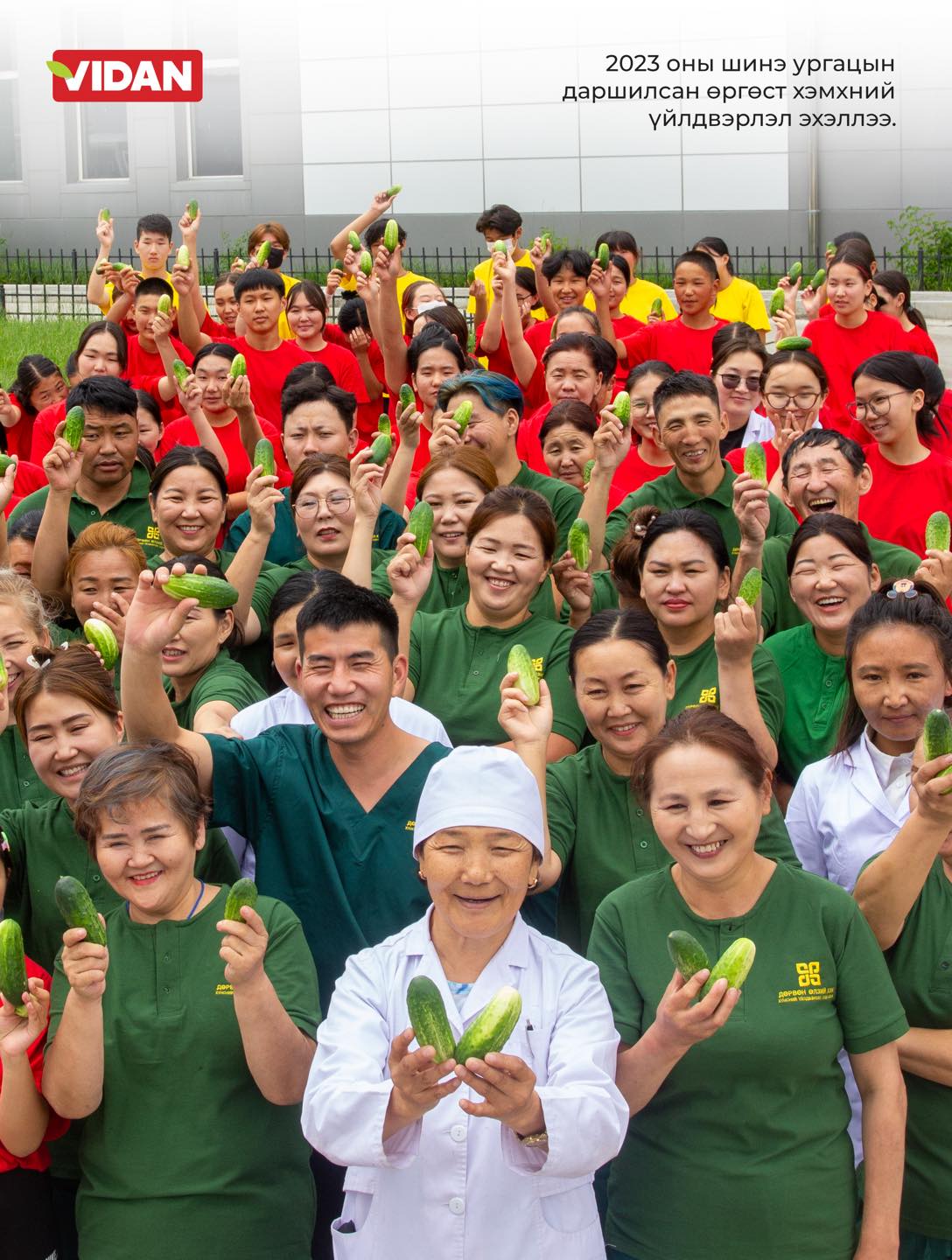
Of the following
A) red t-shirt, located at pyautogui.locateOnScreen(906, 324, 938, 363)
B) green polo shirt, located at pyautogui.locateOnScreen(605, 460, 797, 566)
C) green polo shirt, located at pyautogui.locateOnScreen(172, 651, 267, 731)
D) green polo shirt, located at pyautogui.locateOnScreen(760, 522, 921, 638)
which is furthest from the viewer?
red t-shirt, located at pyautogui.locateOnScreen(906, 324, 938, 363)

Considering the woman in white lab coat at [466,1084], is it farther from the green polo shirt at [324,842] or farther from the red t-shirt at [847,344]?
the red t-shirt at [847,344]

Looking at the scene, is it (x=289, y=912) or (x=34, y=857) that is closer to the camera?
(x=289, y=912)

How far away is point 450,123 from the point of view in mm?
22406

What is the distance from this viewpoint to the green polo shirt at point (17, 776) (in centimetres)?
519

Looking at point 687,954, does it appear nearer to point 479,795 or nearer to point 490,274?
point 479,795

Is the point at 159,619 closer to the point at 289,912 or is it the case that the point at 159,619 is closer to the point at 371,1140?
the point at 289,912

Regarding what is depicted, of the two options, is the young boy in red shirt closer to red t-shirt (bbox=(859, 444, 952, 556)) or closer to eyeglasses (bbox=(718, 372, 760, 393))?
eyeglasses (bbox=(718, 372, 760, 393))

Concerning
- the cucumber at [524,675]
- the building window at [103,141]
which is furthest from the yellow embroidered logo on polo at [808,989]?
the building window at [103,141]

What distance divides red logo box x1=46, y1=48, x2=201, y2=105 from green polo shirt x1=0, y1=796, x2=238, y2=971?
2066 cm

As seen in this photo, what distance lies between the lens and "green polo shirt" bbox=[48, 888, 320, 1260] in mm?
3914

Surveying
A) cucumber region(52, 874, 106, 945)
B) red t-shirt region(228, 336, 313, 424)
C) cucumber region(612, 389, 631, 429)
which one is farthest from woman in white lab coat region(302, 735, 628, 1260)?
red t-shirt region(228, 336, 313, 424)

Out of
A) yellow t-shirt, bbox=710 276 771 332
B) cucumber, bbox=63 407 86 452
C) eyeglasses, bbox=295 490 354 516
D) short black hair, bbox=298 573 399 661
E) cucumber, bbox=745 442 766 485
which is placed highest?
yellow t-shirt, bbox=710 276 771 332

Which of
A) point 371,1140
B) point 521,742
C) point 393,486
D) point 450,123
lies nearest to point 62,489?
point 393,486

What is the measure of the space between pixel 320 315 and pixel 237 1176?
7.38 metres
